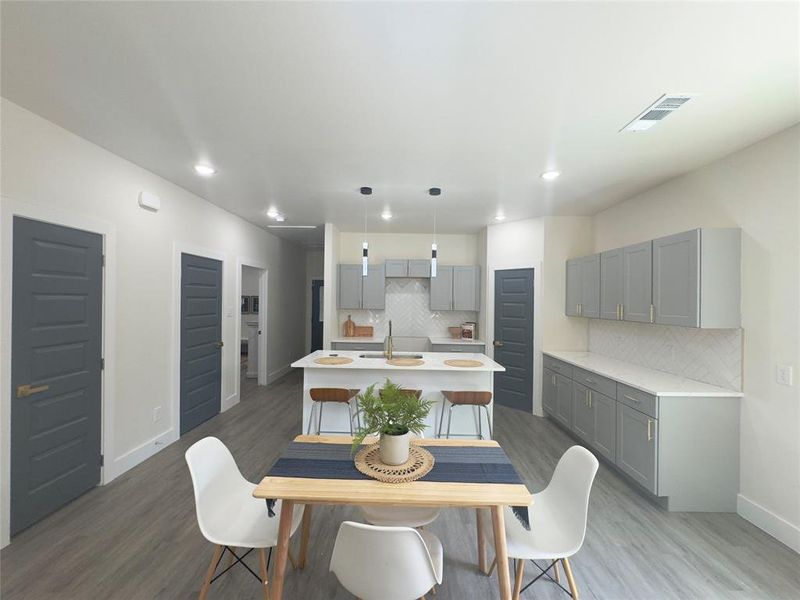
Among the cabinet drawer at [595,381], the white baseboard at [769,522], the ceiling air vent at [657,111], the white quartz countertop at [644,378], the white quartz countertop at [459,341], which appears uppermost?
the ceiling air vent at [657,111]

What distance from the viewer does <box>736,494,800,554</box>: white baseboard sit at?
2172 millimetres

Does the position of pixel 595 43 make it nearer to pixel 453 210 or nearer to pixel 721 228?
pixel 721 228

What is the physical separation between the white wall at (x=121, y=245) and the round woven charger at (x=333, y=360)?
5.29 feet

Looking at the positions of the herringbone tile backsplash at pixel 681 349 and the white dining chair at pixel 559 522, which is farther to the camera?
the herringbone tile backsplash at pixel 681 349

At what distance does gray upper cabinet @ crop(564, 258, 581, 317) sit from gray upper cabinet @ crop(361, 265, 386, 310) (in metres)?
2.82

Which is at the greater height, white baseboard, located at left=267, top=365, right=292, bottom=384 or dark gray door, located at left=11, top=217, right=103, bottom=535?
dark gray door, located at left=11, top=217, right=103, bottom=535

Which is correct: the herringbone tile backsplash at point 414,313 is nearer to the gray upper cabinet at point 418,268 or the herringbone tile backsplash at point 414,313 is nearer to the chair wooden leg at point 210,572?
the gray upper cabinet at point 418,268

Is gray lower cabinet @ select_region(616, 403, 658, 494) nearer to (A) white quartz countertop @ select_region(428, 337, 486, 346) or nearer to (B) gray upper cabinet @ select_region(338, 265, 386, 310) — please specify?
(A) white quartz countertop @ select_region(428, 337, 486, 346)

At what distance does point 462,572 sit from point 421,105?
9.20ft

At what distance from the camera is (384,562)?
1189 millimetres

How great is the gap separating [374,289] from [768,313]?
4533 millimetres

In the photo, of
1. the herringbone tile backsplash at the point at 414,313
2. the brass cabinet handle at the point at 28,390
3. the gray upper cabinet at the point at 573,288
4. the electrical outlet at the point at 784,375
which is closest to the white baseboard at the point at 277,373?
the herringbone tile backsplash at the point at 414,313

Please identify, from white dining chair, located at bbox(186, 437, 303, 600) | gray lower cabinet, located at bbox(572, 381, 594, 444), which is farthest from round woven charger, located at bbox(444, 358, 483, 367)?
white dining chair, located at bbox(186, 437, 303, 600)

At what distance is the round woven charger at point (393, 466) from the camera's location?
1559 millimetres
